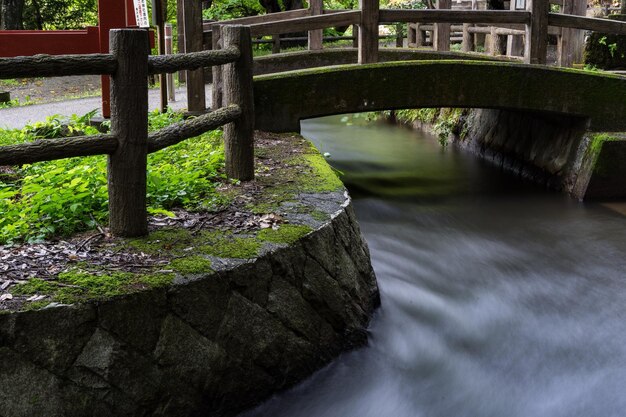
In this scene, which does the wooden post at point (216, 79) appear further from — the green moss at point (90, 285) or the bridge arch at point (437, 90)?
the green moss at point (90, 285)

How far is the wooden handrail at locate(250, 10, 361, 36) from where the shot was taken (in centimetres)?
894

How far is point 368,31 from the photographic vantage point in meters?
9.25

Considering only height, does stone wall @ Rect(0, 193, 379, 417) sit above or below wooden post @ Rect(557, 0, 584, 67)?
below

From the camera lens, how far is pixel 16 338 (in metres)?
3.43

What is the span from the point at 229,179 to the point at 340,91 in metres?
3.21

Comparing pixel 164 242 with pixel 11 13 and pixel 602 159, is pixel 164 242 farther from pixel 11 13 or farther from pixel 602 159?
pixel 11 13

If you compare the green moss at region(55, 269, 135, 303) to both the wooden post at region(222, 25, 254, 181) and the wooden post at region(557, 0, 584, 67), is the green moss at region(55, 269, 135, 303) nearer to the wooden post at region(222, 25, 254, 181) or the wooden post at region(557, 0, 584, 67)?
the wooden post at region(222, 25, 254, 181)

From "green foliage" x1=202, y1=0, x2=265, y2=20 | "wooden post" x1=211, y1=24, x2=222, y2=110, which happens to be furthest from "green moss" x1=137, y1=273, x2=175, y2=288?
"green foliage" x1=202, y1=0, x2=265, y2=20

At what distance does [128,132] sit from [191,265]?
0.93 m

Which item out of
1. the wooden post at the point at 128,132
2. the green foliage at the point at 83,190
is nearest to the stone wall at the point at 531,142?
the green foliage at the point at 83,190

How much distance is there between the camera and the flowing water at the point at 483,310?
499cm

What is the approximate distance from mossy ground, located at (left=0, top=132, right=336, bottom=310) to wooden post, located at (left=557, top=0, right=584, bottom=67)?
23.7ft

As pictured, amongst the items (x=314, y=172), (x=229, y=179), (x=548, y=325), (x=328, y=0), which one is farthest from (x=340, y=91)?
(x=328, y=0)

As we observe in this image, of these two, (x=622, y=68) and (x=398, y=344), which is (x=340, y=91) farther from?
(x=622, y=68)
